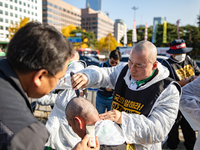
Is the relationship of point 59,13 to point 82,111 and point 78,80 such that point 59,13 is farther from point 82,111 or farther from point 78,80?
point 82,111

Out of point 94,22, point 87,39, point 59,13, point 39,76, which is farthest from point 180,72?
point 94,22

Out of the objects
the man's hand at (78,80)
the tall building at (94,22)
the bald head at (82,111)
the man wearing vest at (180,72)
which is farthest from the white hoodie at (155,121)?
the tall building at (94,22)

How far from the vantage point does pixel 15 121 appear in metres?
0.78

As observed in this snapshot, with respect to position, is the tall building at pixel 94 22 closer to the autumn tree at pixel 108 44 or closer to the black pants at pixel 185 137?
the autumn tree at pixel 108 44

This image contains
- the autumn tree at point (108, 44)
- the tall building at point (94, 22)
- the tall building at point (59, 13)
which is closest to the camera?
the autumn tree at point (108, 44)

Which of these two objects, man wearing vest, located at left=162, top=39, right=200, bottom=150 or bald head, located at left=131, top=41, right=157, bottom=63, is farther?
man wearing vest, located at left=162, top=39, right=200, bottom=150

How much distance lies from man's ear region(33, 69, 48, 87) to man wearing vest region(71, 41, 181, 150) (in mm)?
819

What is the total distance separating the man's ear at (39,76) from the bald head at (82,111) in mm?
693

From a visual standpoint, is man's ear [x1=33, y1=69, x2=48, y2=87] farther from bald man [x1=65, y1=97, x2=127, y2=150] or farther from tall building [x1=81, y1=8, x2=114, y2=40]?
tall building [x1=81, y1=8, x2=114, y2=40]

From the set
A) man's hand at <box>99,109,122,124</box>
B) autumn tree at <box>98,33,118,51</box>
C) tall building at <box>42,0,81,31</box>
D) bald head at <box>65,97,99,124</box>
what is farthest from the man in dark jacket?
tall building at <box>42,0,81,31</box>

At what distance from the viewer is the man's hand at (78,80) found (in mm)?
1910

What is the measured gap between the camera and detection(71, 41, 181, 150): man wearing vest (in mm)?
1680

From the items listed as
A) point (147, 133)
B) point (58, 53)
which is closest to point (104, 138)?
point (147, 133)

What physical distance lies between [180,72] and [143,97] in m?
2.40
